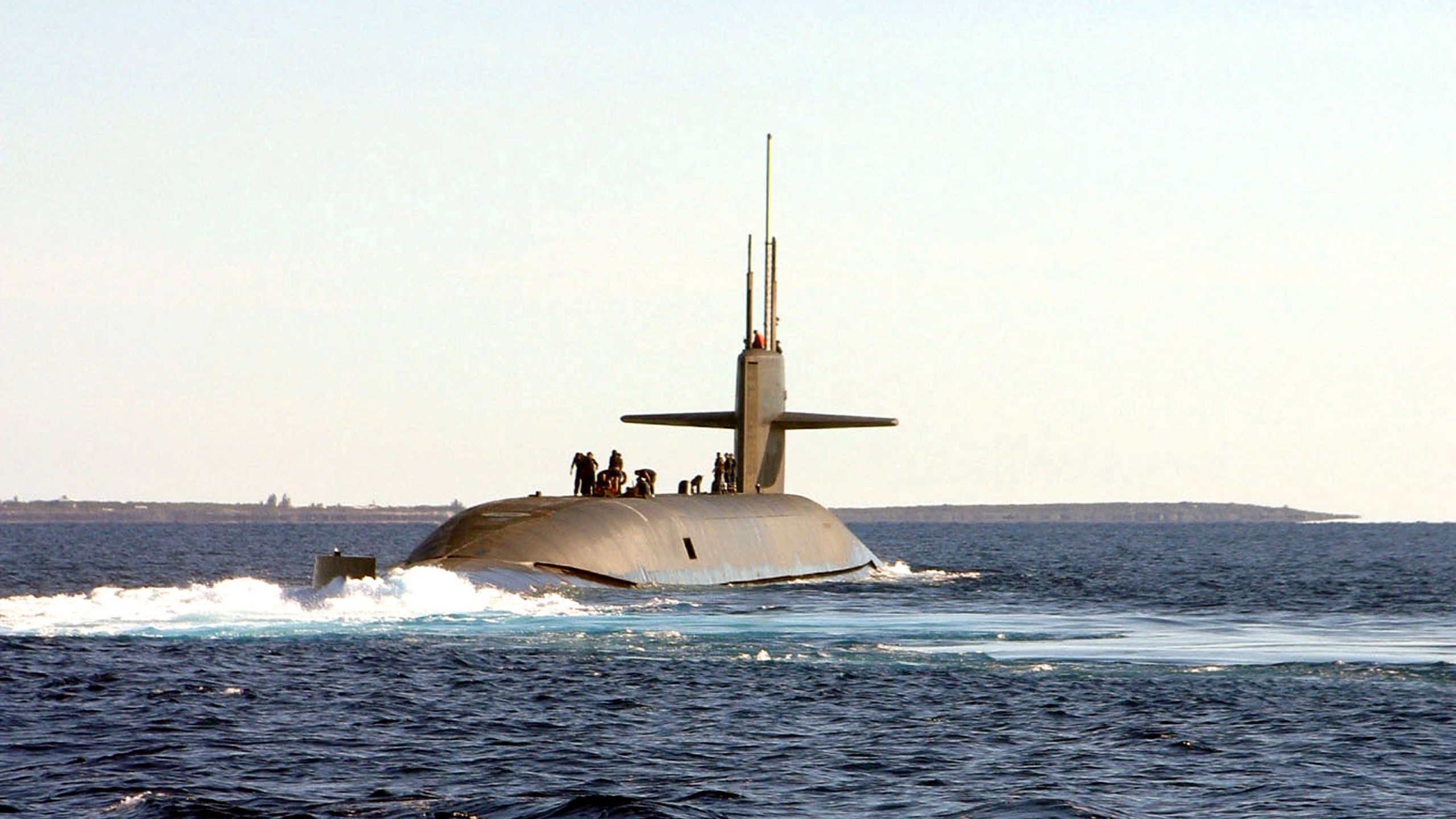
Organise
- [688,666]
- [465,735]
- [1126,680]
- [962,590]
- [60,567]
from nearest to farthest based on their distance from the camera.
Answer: [465,735]
[1126,680]
[688,666]
[962,590]
[60,567]

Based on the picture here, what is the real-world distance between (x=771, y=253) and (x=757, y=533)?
28.9ft

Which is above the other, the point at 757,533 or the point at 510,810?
the point at 757,533

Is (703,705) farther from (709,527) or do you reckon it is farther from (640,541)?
(709,527)

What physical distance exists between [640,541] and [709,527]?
435cm


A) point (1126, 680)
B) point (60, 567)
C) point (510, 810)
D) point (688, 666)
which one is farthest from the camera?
point (60, 567)

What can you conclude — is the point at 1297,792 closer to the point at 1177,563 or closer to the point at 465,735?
the point at 465,735

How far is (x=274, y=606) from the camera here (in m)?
32.2

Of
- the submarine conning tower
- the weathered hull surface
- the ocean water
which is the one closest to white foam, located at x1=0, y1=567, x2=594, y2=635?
the ocean water

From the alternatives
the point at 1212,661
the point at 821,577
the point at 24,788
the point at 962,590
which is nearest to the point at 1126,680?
the point at 1212,661

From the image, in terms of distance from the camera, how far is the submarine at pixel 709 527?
3734cm

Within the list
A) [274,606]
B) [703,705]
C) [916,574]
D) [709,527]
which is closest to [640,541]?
[709,527]

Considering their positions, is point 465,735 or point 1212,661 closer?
point 465,735

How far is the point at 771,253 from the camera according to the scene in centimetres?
5062

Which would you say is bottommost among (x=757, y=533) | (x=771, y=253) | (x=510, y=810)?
(x=510, y=810)
